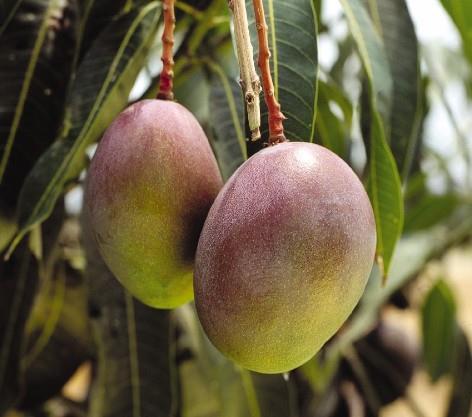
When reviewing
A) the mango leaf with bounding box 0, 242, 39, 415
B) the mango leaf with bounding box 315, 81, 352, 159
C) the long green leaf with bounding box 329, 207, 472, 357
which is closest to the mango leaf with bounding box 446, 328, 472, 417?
Answer: the long green leaf with bounding box 329, 207, 472, 357

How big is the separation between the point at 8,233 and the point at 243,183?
0.84ft

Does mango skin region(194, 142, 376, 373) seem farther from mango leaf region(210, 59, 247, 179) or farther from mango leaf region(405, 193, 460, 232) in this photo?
mango leaf region(405, 193, 460, 232)

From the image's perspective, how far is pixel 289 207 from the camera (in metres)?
0.41

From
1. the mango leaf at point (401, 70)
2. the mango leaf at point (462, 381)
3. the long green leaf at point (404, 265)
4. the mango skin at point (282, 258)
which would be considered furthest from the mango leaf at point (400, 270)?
the mango skin at point (282, 258)

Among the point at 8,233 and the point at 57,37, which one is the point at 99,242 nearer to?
the point at 8,233

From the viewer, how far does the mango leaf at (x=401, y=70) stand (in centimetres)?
69

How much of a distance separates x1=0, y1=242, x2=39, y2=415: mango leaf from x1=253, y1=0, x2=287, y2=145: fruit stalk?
37 cm

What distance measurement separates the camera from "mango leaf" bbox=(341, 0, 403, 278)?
0.60 m

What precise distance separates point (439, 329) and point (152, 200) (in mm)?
940

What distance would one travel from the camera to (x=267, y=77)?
45 centimetres

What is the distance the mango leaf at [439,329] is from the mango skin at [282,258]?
2.97 feet

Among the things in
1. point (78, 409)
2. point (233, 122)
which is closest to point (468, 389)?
point (78, 409)

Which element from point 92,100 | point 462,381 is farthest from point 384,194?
point 462,381

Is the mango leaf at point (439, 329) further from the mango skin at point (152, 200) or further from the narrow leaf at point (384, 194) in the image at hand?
the mango skin at point (152, 200)
